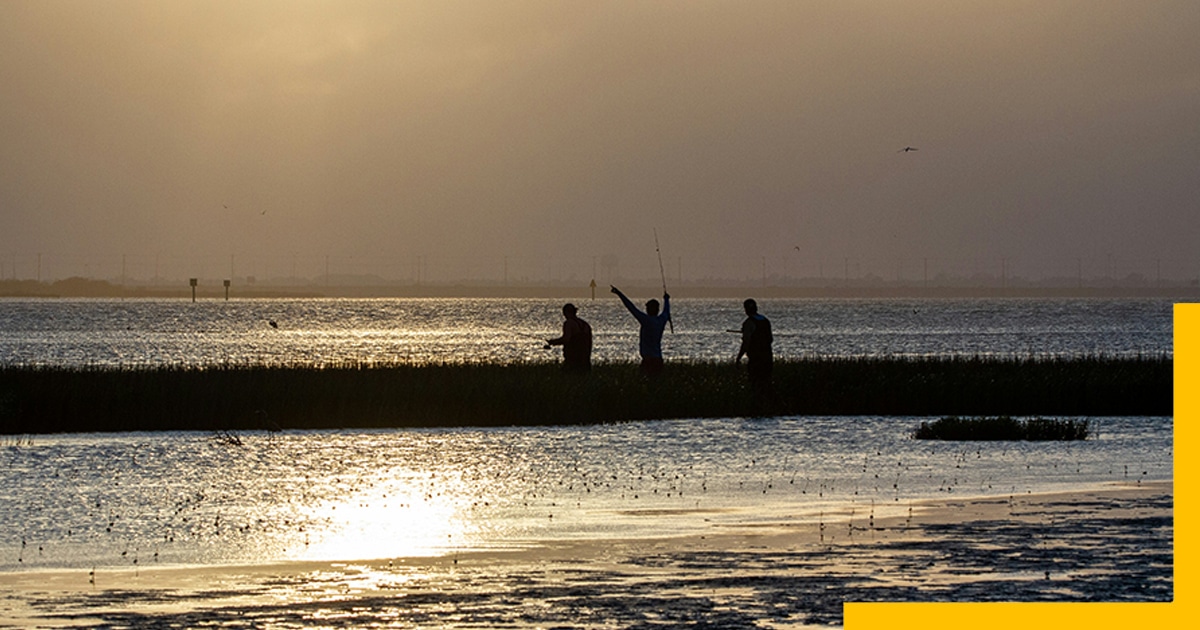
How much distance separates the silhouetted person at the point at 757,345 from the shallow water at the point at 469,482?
136 centimetres

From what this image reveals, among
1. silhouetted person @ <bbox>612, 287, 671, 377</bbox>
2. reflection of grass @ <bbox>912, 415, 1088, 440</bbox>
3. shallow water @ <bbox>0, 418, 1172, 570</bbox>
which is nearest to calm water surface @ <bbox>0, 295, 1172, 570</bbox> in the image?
shallow water @ <bbox>0, 418, 1172, 570</bbox>

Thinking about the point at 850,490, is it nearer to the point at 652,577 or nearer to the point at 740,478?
the point at 740,478

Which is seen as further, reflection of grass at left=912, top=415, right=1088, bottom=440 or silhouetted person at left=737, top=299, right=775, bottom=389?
silhouetted person at left=737, top=299, right=775, bottom=389

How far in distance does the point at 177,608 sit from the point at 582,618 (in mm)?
2706

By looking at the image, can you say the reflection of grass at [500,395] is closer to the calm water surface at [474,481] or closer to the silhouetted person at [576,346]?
the silhouetted person at [576,346]

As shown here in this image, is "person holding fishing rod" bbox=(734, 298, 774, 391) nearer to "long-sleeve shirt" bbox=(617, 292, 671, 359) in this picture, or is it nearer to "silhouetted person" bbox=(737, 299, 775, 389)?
"silhouetted person" bbox=(737, 299, 775, 389)

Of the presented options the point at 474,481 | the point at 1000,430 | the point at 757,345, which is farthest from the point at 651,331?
the point at 474,481

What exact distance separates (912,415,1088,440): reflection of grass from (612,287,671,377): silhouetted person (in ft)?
16.3

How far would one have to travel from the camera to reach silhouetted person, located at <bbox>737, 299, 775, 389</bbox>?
27500mm

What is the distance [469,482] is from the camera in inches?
727

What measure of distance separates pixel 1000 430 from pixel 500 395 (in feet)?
29.5

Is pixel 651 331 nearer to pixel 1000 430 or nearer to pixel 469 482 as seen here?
pixel 1000 430

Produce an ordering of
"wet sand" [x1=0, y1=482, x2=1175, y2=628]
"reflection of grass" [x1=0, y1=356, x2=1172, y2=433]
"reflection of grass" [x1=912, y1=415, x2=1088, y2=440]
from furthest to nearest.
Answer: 1. "reflection of grass" [x1=0, y1=356, x2=1172, y2=433]
2. "reflection of grass" [x1=912, y1=415, x2=1088, y2=440]
3. "wet sand" [x1=0, y1=482, x2=1175, y2=628]

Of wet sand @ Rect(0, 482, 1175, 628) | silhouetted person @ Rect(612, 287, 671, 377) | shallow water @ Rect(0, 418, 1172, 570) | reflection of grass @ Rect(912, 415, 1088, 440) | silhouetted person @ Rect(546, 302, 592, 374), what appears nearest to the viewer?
wet sand @ Rect(0, 482, 1175, 628)
